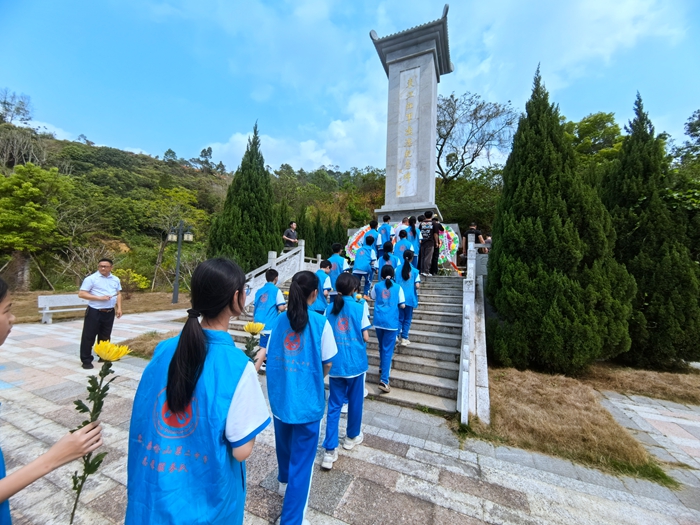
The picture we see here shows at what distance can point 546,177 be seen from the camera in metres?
5.94

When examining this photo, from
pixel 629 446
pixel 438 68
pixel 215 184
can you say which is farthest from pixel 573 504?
pixel 215 184

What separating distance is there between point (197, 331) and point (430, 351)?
14.8 ft

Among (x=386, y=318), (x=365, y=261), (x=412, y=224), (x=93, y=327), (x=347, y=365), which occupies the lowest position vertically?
(x=93, y=327)

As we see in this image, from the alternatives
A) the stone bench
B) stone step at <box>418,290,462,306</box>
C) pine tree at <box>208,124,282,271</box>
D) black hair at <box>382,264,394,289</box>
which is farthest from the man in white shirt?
stone step at <box>418,290,462,306</box>

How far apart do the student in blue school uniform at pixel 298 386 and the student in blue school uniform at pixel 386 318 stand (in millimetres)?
2031

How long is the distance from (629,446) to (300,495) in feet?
11.3

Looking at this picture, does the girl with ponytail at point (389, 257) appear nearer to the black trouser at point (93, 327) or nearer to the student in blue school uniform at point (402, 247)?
the student in blue school uniform at point (402, 247)

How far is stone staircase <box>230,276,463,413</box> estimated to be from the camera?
13.8ft

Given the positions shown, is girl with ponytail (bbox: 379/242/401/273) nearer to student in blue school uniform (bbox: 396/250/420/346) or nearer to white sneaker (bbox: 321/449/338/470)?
Answer: student in blue school uniform (bbox: 396/250/420/346)

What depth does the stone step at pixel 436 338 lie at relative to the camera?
17.0 ft

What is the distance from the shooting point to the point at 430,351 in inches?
196

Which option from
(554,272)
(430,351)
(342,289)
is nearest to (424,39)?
(554,272)

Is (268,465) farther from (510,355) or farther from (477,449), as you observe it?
(510,355)

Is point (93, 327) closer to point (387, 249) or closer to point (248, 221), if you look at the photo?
point (387, 249)
